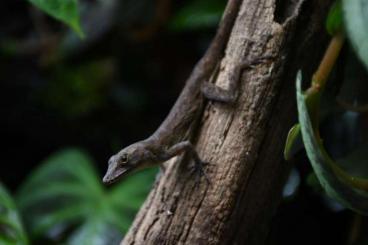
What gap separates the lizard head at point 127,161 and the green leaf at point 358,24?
1093 millimetres

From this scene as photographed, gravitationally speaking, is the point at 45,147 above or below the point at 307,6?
below

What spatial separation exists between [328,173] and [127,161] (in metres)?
1.02

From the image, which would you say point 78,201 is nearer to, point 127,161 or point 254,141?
point 127,161

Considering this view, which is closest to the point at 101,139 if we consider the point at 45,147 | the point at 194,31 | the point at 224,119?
the point at 45,147

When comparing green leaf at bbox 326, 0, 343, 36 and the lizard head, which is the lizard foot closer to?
the lizard head

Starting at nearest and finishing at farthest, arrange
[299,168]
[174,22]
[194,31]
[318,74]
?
[318,74] < [299,168] < [174,22] < [194,31]

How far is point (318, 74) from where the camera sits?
1.84m

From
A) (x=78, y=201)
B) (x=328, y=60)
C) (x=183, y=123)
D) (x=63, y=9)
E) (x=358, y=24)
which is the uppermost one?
(x=63, y=9)

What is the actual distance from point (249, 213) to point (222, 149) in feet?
0.74

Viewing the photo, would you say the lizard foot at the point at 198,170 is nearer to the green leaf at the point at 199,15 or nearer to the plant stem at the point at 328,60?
the plant stem at the point at 328,60

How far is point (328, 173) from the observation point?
5.20 ft

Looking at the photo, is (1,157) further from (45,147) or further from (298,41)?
(298,41)

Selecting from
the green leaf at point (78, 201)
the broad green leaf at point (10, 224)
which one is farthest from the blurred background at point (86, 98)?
the broad green leaf at point (10, 224)

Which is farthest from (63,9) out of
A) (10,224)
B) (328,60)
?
(10,224)
